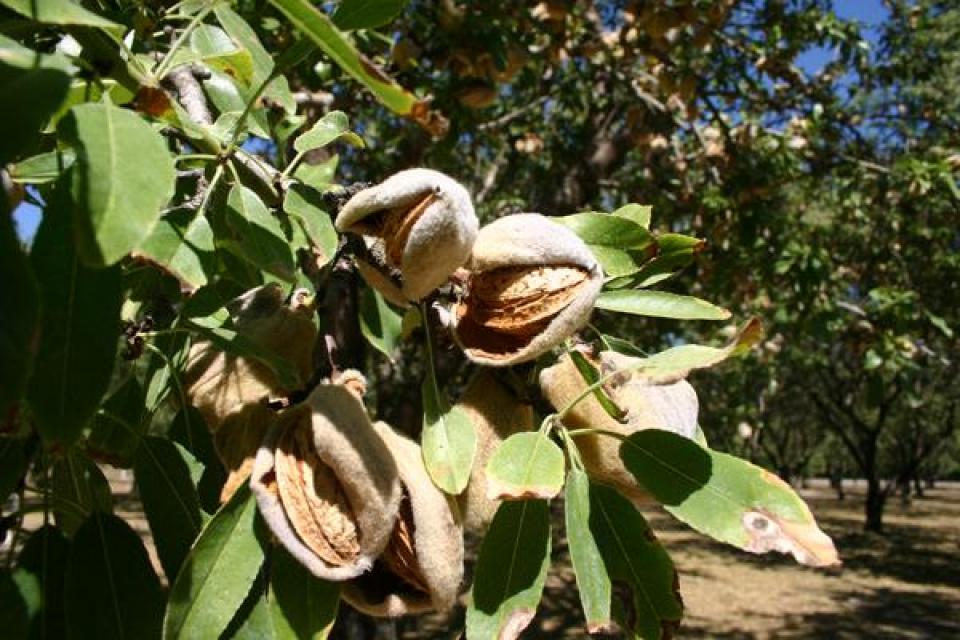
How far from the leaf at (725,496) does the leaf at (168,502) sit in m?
0.47

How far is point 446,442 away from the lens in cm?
85

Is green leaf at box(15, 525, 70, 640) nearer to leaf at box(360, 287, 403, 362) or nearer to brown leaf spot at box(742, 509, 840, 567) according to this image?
leaf at box(360, 287, 403, 362)

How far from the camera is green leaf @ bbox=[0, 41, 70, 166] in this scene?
1.70 feet

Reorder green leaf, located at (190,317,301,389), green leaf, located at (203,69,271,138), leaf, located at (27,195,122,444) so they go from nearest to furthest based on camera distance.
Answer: leaf, located at (27,195,122,444)
green leaf, located at (190,317,301,389)
green leaf, located at (203,69,271,138)

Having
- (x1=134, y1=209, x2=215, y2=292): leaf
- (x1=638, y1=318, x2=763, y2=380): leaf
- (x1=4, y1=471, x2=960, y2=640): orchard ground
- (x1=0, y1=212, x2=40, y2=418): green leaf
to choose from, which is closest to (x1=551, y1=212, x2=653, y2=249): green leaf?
(x1=638, y1=318, x2=763, y2=380): leaf

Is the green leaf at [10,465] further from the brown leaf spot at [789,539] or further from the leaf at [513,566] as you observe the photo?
the brown leaf spot at [789,539]

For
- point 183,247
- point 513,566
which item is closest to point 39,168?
point 183,247

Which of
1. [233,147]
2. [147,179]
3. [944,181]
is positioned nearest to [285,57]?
[233,147]

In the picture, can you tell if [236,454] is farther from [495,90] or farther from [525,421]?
[495,90]

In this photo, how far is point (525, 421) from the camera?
953mm

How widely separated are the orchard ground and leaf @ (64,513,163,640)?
3.87m

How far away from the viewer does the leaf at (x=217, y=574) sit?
75cm

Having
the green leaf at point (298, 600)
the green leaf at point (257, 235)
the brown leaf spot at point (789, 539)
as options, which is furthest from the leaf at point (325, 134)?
the brown leaf spot at point (789, 539)

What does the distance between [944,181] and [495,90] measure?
2.01m
